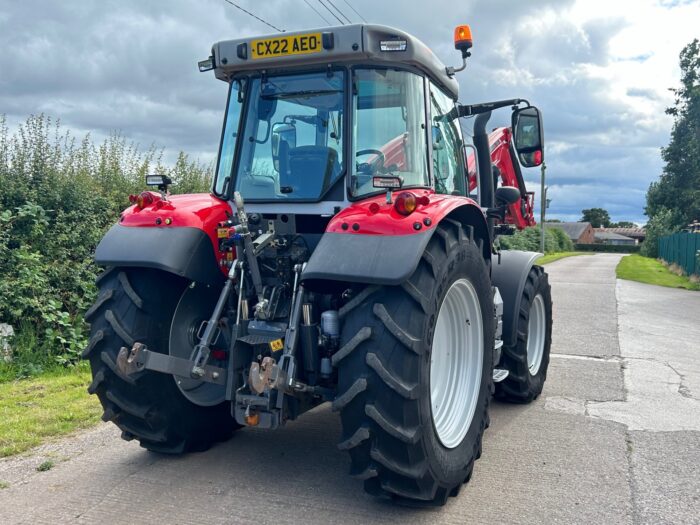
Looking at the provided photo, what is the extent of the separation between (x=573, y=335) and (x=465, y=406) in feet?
21.4

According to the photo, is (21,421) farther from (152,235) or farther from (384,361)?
(384,361)

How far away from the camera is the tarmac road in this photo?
343 centimetres

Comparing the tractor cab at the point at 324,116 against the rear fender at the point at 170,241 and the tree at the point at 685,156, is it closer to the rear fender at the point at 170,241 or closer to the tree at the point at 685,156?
the rear fender at the point at 170,241

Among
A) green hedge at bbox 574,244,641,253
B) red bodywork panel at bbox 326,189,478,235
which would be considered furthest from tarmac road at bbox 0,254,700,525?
green hedge at bbox 574,244,641,253

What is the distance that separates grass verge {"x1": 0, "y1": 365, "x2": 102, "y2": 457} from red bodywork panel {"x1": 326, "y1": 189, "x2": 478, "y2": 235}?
2977 mm

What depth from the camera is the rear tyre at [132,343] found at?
376 cm

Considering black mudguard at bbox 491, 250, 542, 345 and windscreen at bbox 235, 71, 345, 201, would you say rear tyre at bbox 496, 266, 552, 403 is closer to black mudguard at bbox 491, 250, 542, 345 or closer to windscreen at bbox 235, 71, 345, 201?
black mudguard at bbox 491, 250, 542, 345

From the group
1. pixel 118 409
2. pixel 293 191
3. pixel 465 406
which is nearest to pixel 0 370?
pixel 118 409

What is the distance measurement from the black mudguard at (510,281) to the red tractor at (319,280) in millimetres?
1040

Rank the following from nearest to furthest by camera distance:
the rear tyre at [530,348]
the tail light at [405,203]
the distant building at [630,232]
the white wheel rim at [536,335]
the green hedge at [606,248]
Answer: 1. the tail light at [405,203]
2. the rear tyre at [530,348]
3. the white wheel rim at [536,335]
4. the green hedge at [606,248]
5. the distant building at [630,232]

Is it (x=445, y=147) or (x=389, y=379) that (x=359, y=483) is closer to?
(x=389, y=379)

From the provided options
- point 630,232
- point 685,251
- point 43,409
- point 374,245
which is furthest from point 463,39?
point 630,232

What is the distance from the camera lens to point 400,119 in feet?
13.1

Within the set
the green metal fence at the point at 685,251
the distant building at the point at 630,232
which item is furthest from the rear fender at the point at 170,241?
the distant building at the point at 630,232
